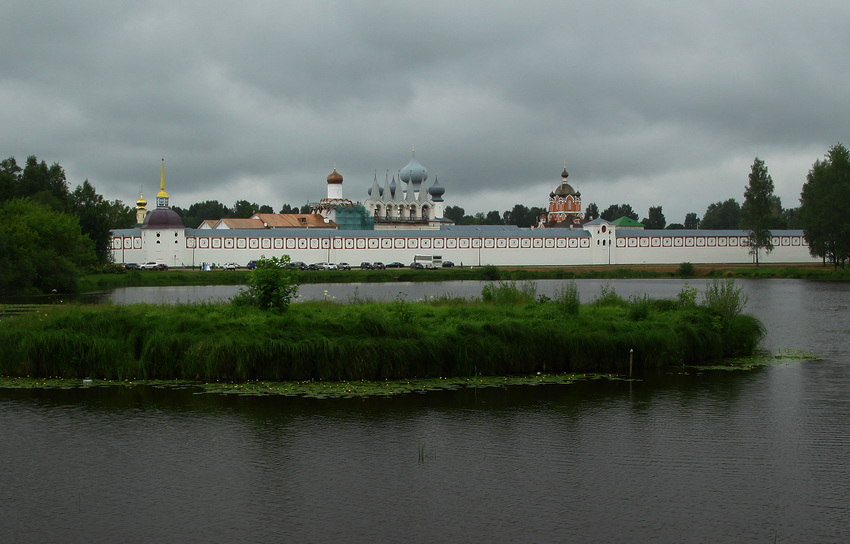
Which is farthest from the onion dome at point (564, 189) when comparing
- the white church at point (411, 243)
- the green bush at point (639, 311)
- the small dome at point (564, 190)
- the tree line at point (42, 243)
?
the green bush at point (639, 311)

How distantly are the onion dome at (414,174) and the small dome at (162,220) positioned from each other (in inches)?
1174

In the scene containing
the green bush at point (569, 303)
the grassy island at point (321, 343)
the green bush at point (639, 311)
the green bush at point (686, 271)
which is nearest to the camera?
the grassy island at point (321, 343)

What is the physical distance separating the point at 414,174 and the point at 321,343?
7096cm

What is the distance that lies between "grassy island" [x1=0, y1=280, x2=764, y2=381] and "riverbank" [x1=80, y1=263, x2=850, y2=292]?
25955 mm

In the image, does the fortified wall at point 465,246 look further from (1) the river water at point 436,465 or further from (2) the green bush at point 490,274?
(1) the river water at point 436,465

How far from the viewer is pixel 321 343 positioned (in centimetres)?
1396

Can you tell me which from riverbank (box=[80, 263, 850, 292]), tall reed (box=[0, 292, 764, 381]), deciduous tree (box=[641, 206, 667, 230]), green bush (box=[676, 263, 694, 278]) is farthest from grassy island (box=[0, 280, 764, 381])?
deciduous tree (box=[641, 206, 667, 230])

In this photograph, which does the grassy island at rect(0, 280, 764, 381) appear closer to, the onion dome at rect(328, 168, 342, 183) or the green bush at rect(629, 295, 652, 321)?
the green bush at rect(629, 295, 652, 321)

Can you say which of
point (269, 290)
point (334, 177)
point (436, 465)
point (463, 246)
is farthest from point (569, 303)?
point (334, 177)

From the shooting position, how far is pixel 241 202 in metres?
118

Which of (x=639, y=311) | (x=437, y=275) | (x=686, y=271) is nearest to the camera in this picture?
(x=639, y=311)

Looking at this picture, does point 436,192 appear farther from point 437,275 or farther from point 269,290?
point 269,290

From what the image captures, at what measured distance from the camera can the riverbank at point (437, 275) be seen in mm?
44844

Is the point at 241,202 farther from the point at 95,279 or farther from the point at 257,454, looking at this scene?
the point at 257,454
